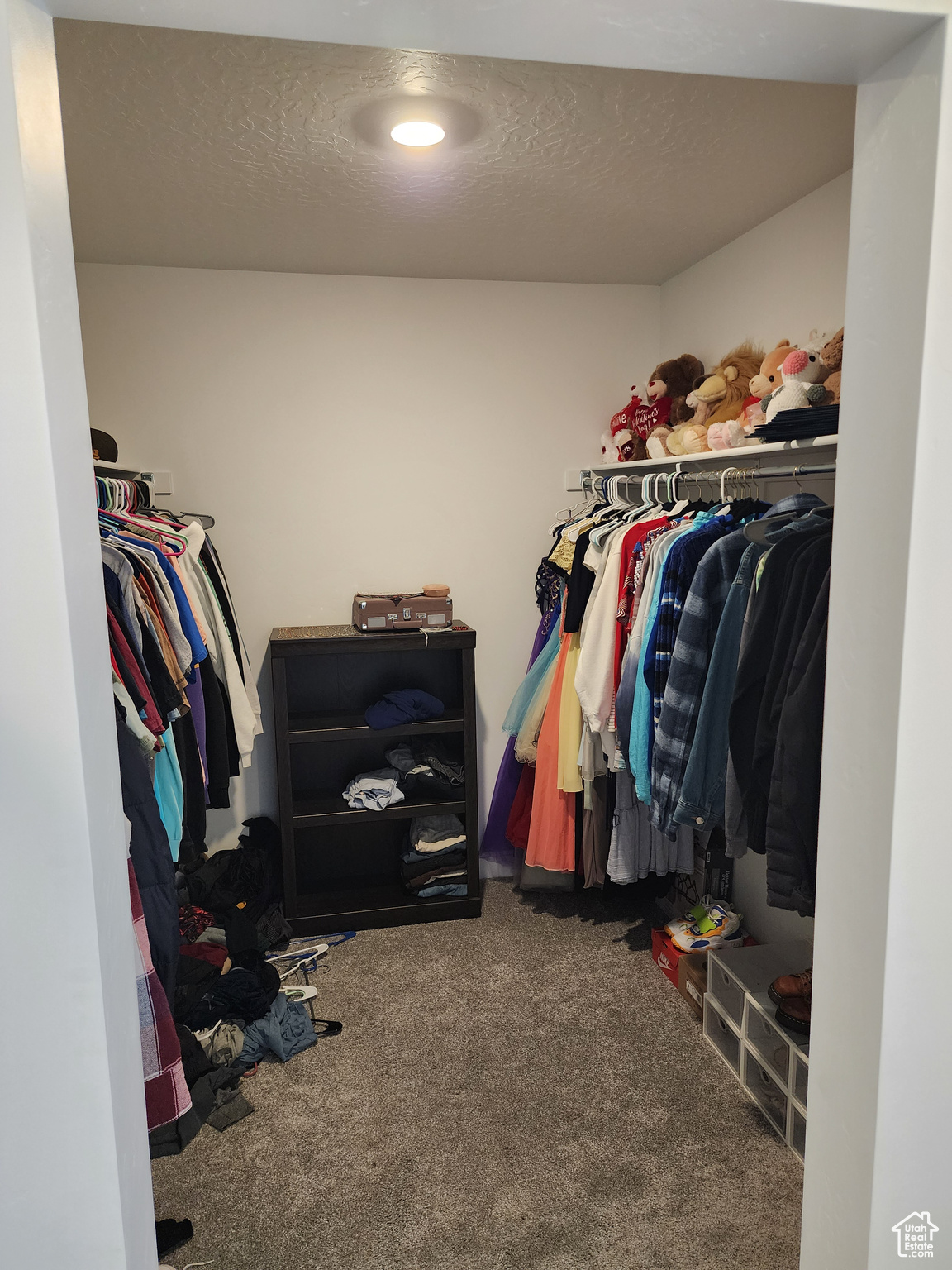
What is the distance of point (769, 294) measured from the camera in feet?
8.82

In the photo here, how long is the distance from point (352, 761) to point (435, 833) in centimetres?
48

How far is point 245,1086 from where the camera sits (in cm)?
233

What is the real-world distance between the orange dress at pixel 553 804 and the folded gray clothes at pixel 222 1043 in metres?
1.22

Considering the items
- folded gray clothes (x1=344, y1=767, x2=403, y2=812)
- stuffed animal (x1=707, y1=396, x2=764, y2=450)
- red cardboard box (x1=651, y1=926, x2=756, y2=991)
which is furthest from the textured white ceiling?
red cardboard box (x1=651, y1=926, x2=756, y2=991)

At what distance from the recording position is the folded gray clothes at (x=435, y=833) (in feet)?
10.8

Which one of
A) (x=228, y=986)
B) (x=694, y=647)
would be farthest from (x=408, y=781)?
(x=694, y=647)

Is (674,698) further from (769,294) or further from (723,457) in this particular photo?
(769,294)

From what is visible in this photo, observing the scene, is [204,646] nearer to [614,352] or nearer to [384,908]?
[384,908]

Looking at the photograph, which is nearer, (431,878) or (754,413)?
(754,413)

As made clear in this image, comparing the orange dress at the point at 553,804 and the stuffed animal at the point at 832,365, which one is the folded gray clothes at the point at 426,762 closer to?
the orange dress at the point at 553,804

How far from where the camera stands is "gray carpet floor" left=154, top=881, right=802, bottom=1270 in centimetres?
180

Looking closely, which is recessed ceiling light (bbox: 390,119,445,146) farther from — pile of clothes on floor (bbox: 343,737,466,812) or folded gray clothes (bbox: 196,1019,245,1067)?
folded gray clothes (bbox: 196,1019,245,1067)

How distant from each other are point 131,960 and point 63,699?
0.40m

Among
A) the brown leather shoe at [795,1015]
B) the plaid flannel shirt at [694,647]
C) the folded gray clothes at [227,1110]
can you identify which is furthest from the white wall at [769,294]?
the folded gray clothes at [227,1110]
